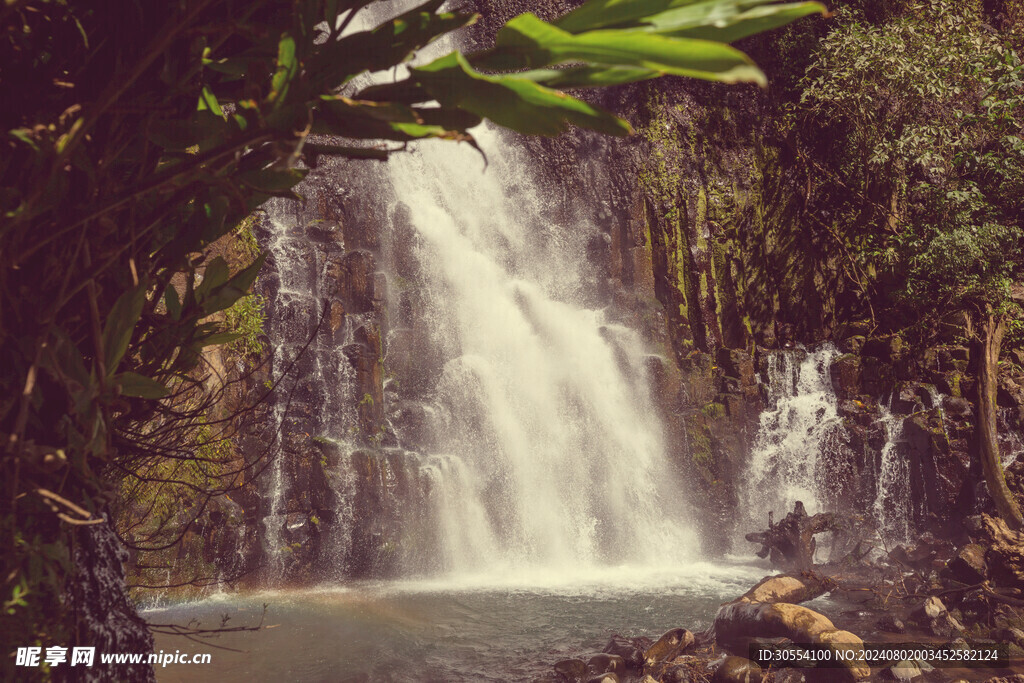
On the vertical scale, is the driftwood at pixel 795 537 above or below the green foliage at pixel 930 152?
below

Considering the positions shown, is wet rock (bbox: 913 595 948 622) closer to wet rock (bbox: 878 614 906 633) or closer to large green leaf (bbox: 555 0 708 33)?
wet rock (bbox: 878 614 906 633)

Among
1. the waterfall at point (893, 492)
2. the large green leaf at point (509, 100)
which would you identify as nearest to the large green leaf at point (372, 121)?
the large green leaf at point (509, 100)

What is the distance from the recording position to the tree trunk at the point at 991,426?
1103cm

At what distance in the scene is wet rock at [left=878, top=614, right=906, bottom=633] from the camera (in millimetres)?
7547

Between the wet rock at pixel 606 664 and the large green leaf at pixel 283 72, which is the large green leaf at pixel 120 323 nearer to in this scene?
the large green leaf at pixel 283 72

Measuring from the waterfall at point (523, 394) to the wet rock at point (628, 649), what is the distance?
4.55 metres

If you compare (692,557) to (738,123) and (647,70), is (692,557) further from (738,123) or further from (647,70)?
(647,70)

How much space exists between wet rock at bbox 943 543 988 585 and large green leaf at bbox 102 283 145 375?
988 centimetres

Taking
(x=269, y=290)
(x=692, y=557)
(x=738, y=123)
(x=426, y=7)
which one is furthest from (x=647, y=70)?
(x=738, y=123)

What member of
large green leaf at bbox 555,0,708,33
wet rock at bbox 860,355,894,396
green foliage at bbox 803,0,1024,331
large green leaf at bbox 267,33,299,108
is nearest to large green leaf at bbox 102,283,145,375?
large green leaf at bbox 267,33,299,108

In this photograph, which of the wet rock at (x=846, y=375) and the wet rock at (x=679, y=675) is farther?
the wet rock at (x=846, y=375)

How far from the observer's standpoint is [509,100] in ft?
4.28

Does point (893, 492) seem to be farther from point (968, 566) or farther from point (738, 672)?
point (738, 672)

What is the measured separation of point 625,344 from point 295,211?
707 centimetres
